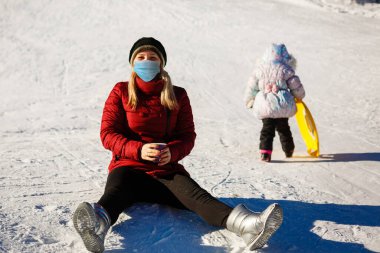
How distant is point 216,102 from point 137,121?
6.07 meters

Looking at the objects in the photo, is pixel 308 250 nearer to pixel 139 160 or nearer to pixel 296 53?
pixel 139 160

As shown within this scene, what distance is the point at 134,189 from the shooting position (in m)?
3.49

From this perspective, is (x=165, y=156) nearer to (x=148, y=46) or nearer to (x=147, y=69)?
(x=147, y=69)

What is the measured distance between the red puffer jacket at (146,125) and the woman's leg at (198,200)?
0.13 meters

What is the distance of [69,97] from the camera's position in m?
9.70

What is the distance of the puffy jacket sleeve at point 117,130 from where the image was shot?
3.45 meters

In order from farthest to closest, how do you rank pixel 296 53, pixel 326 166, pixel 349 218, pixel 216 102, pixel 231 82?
pixel 296 53
pixel 231 82
pixel 216 102
pixel 326 166
pixel 349 218

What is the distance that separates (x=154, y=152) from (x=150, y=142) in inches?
14.7

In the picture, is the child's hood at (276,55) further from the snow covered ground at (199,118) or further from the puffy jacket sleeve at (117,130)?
the puffy jacket sleeve at (117,130)

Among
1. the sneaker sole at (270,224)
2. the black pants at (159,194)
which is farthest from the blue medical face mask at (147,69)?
the sneaker sole at (270,224)

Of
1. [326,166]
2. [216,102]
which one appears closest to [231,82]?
[216,102]

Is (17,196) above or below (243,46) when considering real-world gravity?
below

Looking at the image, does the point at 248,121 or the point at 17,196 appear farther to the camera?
the point at 248,121

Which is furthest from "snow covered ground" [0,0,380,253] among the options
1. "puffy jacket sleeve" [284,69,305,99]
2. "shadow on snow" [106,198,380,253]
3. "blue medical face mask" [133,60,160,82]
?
"blue medical face mask" [133,60,160,82]
